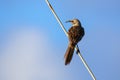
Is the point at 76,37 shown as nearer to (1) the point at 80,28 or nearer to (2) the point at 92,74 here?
(1) the point at 80,28

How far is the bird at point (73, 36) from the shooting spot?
1014 cm

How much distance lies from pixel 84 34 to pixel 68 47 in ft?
6.58

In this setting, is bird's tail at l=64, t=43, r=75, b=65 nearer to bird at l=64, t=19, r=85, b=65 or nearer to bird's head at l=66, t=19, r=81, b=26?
bird at l=64, t=19, r=85, b=65

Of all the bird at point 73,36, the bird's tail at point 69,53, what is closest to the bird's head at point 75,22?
the bird at point 73,36

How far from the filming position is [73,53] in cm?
1049

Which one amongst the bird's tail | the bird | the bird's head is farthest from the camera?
the bird's head

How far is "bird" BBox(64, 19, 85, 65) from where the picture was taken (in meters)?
10.1

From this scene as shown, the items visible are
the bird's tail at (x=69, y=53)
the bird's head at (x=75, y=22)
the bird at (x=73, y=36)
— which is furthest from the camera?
the bird's head at (x=75, y=22)

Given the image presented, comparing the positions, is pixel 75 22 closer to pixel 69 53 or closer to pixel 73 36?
pixel 73 36

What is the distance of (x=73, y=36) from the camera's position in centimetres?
1206

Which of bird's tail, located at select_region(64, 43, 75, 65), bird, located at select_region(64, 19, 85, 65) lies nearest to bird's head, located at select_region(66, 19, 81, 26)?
bird, located at select_region(64, 19, 85, 65)

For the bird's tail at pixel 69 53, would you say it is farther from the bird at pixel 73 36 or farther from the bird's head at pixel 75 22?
the bird's head at pixel 75 22

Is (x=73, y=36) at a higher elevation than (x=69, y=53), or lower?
lower

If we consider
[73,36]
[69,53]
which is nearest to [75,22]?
[73,36]
